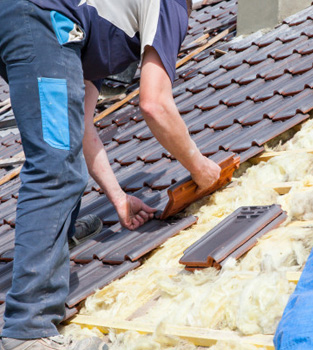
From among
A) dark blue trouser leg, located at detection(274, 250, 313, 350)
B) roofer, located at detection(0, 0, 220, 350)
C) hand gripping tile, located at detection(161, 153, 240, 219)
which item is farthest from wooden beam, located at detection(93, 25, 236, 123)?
dark blue trouser leg, located at detection(274, 250, 313, 350)

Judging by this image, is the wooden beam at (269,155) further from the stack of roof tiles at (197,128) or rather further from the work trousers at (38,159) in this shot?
the work trousers at (38,159)

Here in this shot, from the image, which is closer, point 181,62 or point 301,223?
point 301,223

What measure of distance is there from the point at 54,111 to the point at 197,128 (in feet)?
6.08

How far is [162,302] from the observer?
2156mm

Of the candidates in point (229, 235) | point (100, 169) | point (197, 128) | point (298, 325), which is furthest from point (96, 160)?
point (298, 325)

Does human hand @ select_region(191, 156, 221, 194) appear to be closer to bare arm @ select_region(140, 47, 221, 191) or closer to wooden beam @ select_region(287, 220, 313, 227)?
bare arm @ select_region(140, 47, 221, 191)

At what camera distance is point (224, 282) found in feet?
6.57

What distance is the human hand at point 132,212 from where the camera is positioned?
2.91 metres

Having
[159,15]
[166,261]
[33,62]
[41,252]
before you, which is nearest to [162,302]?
[166,261]

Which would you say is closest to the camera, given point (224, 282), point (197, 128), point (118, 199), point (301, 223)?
point (224, 282)

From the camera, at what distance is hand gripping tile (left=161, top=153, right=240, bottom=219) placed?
2.76 metres

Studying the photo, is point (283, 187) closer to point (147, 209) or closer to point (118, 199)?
point (147, 209)

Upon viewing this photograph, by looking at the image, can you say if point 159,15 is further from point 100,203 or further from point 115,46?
point 100,203

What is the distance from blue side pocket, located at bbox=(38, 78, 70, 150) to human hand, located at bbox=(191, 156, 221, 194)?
2.61ft
